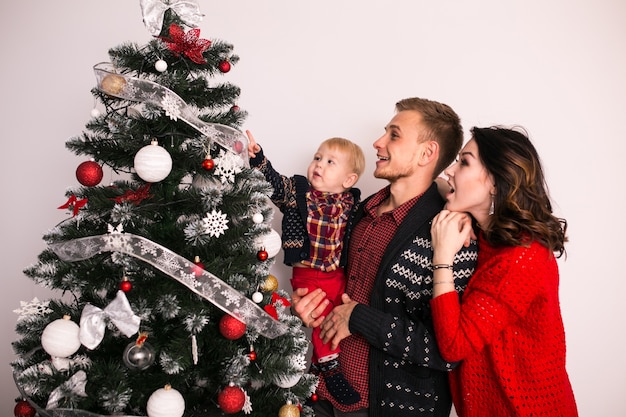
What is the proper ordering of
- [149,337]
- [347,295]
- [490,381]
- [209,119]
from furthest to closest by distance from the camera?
[347,295]
[490,381]
[209,119]
[149,337]

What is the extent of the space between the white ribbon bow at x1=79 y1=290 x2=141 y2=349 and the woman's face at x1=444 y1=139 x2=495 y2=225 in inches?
44.9

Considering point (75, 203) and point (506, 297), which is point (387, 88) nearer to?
point (506, 297)

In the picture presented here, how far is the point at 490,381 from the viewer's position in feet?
5.44

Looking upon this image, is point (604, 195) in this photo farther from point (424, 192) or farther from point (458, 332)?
point (458, 332)

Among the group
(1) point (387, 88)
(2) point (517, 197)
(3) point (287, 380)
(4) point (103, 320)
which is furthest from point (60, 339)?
(1) point (387, 88)

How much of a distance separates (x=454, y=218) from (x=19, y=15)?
235 centimetres

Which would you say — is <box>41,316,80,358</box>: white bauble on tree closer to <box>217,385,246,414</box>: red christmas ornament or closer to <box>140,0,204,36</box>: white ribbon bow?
<box>217,385,246,414</box>: red christmas ornament

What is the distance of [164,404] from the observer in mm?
1331

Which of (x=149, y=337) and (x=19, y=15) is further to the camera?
(x=19, y=15)

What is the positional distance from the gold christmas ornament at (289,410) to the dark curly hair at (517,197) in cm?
86

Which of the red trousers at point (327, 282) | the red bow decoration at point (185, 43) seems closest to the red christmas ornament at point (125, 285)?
the red bow decoration at point (185, 43)

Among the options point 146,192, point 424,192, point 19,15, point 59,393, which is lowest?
point 59,393

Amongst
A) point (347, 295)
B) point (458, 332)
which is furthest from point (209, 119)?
point (458, 332)

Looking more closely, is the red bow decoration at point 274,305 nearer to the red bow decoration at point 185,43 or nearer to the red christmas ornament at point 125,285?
the red christmas ornament at point 125,285
